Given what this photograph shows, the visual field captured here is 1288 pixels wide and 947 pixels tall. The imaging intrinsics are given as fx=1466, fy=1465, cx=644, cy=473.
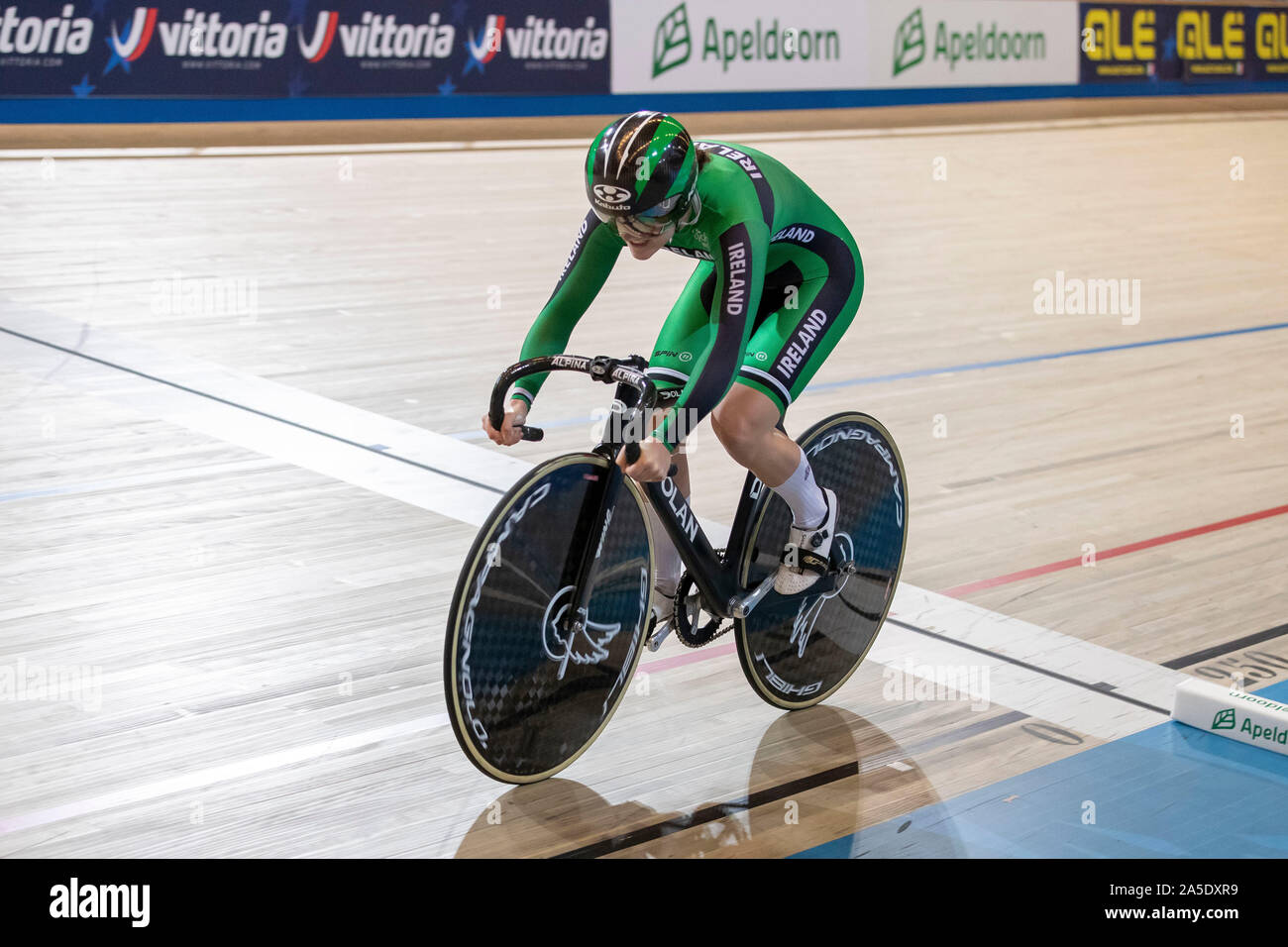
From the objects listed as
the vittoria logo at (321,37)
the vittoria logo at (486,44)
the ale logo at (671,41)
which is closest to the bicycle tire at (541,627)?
the vittoria logo at (321,37)

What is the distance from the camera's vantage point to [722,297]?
2.65 m

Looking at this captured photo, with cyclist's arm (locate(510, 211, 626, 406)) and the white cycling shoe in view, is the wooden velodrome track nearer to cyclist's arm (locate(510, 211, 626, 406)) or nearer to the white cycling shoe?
the white cycling shoe

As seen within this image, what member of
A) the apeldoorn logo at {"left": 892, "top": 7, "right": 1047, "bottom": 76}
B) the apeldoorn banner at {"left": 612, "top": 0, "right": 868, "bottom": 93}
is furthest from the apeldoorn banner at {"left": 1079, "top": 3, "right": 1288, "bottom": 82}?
the apeldoorn banner at {"left": 612, "top": 0, "right": 868, "bottom": 93}

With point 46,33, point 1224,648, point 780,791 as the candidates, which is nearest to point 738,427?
point 780,791

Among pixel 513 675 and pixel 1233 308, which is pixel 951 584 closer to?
pixel 513 675

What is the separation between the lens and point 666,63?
13578mm

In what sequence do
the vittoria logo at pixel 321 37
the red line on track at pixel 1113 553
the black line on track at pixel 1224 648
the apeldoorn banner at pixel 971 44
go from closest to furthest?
1. the black line on track at pixel 1224 648
2. the red line on track at pixel 1113 553
3. the vittoria logo at pixel 321 37
4. the apeldoorn banner at pixel 971 44

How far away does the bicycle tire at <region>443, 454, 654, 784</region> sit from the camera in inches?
99.6

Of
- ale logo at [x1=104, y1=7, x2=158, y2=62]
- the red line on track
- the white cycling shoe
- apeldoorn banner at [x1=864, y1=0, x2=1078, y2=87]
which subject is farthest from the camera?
apeldoorn banner at [x1=864, y1=0, x2=1078, y2=87]

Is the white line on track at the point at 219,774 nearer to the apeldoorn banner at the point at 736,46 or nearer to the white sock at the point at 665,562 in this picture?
the white sock at the point at 665,562

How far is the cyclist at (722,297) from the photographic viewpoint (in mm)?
2551

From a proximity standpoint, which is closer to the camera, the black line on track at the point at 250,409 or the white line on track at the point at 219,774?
the white line on track at the point at 219,774

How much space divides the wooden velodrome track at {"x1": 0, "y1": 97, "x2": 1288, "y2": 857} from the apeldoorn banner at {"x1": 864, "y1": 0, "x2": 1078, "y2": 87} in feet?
17.2

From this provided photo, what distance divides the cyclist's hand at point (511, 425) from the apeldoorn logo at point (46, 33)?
9.45 meters
